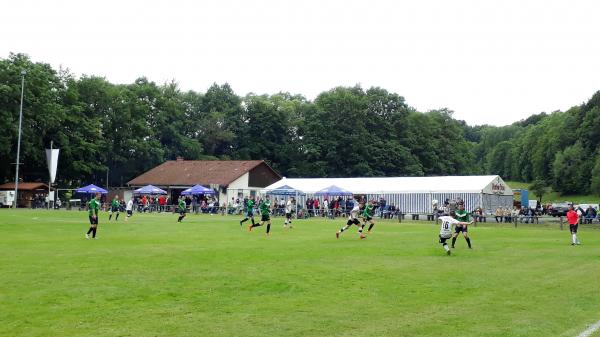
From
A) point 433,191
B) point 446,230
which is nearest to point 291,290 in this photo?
point 446,230

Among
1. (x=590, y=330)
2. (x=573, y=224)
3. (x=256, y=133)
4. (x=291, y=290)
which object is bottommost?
(x=590, y=330)

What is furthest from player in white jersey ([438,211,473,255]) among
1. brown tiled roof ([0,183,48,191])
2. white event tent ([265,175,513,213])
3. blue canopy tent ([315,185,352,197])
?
brown tiled roof ([0,183,48,191])

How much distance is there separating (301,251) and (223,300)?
383 inches

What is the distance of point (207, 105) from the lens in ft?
326

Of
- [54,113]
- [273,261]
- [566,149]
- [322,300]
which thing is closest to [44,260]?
[273,261]

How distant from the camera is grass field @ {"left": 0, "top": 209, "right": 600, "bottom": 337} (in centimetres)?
987

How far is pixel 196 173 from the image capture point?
7581cm

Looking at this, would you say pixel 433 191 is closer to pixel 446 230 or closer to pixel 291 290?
pixel 446 230

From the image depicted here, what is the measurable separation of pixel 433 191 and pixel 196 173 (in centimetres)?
3169

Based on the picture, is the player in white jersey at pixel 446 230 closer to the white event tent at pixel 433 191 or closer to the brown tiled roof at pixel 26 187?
the white event tent at pixel 433 191

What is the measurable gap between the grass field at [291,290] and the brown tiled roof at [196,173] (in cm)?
5003

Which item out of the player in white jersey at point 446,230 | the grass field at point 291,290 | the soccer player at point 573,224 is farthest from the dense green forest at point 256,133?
the player in white jersey at point 446,230

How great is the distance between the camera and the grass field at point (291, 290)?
9867 mm

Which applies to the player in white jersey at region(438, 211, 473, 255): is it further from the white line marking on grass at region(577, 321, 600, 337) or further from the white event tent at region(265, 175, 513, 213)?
the white event tent at region(265, 175, 513, 213)
